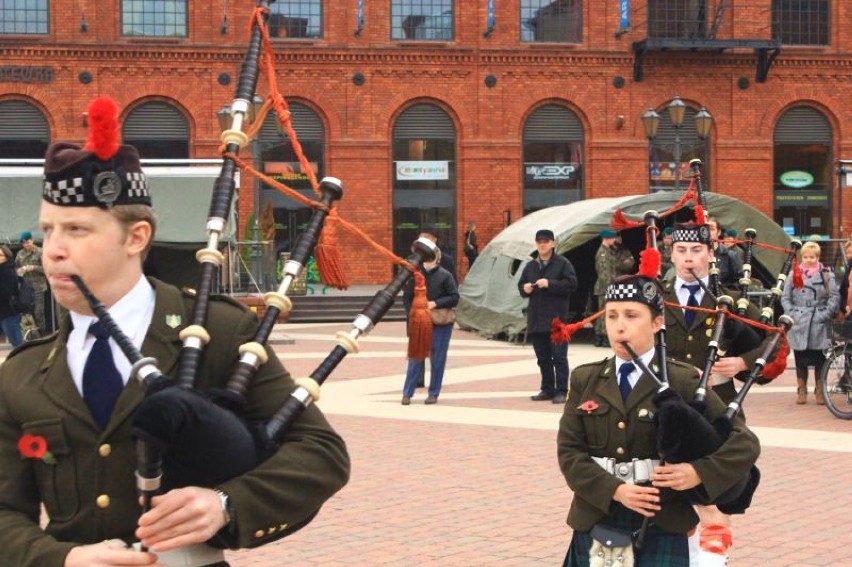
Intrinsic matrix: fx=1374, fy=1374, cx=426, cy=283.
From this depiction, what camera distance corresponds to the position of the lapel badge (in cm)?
288

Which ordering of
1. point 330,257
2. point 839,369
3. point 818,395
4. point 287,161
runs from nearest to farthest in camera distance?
point 330,257, point 839,369, point 818,395, point 287,161

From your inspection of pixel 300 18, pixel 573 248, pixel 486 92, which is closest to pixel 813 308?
pixel 573 248

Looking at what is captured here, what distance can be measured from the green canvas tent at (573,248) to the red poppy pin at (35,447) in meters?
21.6

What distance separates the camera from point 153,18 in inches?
1485

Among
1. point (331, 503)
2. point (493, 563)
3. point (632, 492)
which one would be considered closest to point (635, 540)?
point (632, 492)

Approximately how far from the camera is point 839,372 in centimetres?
1505

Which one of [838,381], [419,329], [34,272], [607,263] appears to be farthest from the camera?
[607,263]

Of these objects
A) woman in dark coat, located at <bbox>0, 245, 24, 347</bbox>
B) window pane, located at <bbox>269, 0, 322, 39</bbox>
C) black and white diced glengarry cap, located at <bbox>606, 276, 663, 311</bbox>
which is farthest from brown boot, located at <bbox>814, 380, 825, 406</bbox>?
window pane, located at <bbox>269, 0, 322, 39</bbox>

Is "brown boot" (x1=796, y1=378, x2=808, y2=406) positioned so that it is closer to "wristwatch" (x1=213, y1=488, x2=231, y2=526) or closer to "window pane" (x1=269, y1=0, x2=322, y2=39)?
"wristwatch" (x1=213, y1=488, x2=231, y2=526)

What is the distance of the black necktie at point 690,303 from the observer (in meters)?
7.23

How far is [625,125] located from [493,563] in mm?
32561

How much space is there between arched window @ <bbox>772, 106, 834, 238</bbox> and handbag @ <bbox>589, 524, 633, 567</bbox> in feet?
121

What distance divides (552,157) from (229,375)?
37.0 meters

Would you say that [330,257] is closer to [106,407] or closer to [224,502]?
[106,407]
